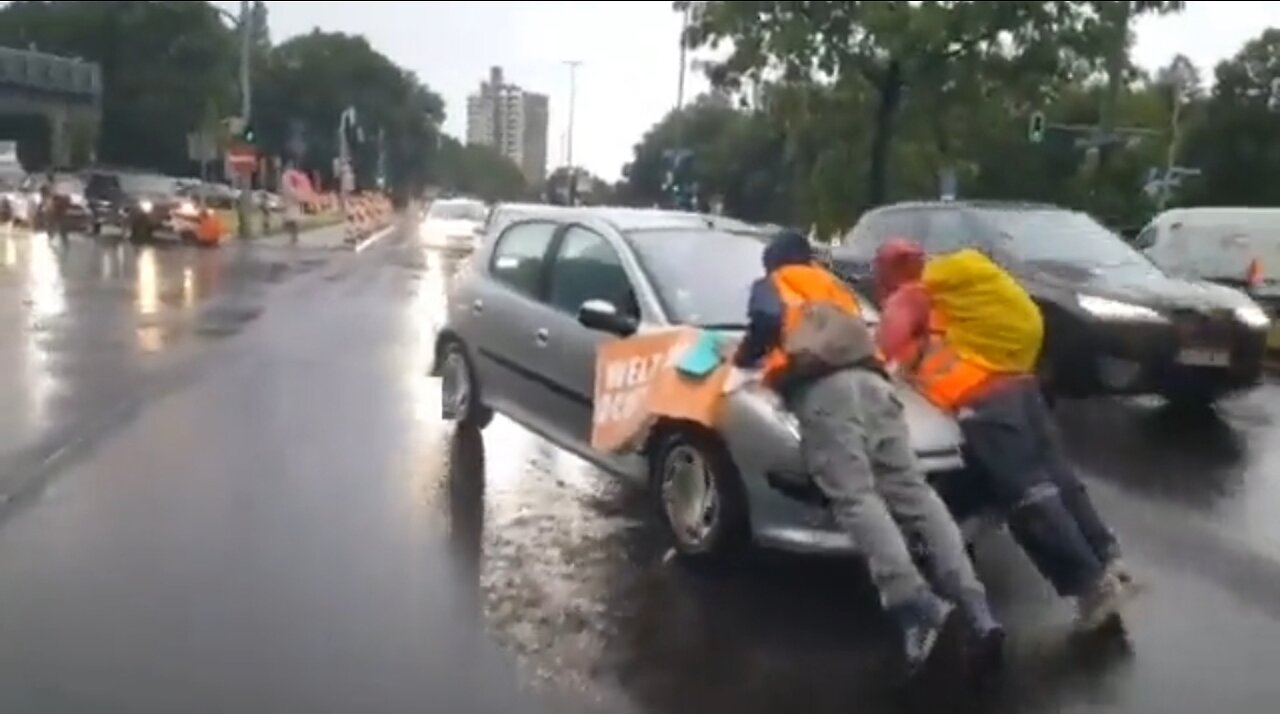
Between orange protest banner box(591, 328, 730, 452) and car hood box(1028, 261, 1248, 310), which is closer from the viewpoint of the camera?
orange protest banner box(591, 328, 730, 452)

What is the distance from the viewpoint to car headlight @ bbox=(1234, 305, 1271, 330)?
12867mm

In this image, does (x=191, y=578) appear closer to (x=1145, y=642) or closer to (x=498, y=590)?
(x=498, y=590)

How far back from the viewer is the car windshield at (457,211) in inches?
1713

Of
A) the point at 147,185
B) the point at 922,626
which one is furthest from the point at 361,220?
the point at 922,626

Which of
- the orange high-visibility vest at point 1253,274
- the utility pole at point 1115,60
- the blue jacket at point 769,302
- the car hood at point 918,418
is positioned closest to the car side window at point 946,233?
the orange high-visibility vest at point 1253,274

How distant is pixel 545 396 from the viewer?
9570 mm

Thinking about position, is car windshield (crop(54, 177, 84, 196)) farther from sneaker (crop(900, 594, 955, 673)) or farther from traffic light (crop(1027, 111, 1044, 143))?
sneaker (crop(900, 594, 955, 673))

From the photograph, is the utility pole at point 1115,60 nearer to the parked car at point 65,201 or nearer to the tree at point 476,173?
the parked car at point 65,201

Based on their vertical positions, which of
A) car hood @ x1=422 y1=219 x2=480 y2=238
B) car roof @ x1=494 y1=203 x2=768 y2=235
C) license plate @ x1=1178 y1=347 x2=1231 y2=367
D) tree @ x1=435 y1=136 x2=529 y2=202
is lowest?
tree @ x1=435 y1=136 x2=529 y2=202

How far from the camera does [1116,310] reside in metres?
12.9

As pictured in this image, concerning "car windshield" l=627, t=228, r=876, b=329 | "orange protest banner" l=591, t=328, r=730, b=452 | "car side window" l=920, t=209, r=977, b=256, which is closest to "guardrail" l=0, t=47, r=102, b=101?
"car side window" l=920, t=209, r=977, b=256

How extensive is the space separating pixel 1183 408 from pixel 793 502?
24.6 ft

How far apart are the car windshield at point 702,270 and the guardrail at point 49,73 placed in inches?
3005

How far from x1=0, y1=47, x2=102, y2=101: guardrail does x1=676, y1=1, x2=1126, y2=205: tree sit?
5378 cm
